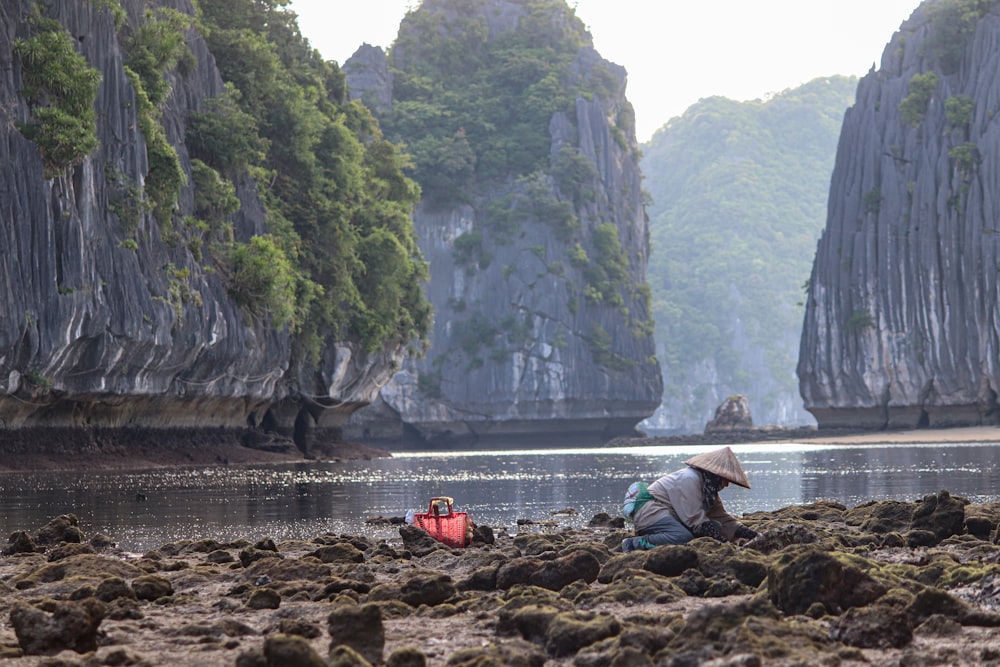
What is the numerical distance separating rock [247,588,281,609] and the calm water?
6.00m

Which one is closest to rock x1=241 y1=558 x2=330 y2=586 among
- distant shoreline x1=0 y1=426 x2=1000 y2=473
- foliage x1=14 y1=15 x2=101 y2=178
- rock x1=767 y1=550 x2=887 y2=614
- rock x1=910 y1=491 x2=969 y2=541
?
rock x1=767 y1=550 x2=887 y2=614

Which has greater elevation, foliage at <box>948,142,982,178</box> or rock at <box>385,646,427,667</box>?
foliage at <box>948,142,982,178</box>

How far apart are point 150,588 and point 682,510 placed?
175 inches

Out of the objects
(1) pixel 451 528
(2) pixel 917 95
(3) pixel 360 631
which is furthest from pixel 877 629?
(2) pixel 917 95

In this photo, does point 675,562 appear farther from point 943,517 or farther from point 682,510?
point 943,517

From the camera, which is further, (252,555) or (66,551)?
(66,551)

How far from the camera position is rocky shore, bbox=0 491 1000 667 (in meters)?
6.67

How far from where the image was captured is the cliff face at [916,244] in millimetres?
71062

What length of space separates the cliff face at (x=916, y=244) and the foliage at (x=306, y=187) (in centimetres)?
3044

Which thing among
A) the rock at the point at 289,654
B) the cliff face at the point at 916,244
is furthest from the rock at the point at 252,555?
the cliff face at the point at 916,244

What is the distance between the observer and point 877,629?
6.87m

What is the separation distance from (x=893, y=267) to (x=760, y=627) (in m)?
73.4

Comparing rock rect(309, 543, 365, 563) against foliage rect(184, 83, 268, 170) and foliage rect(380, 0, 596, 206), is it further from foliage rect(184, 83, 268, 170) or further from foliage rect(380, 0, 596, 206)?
foliage rect(380, 0, 596, 206)

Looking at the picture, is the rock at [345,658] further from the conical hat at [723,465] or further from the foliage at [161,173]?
the foliage at [161,173]
